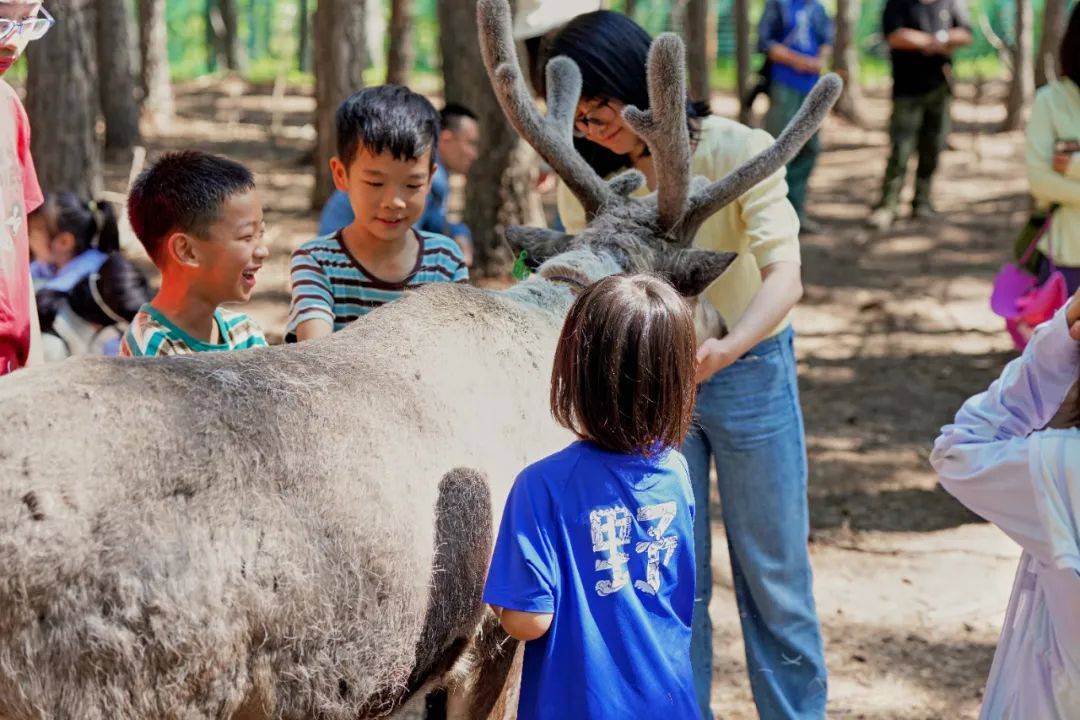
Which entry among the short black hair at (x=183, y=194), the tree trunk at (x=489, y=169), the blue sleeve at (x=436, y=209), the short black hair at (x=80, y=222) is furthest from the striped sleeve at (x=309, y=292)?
the tree trunk at (x=489, y=169)

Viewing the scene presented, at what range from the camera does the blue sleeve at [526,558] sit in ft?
7.33

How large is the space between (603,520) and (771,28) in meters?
9.40

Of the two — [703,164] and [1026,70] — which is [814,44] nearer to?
[1026,70]

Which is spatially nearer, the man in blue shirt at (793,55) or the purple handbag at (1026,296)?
the purple handbag at (1026,296)

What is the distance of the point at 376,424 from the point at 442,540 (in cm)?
28

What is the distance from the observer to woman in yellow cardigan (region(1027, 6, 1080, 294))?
521cm

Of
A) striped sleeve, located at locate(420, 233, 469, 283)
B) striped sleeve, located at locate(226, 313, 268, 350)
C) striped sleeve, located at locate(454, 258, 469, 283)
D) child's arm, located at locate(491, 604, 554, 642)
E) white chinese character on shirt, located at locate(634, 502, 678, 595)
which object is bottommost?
child's arm, located at locate(491, 604, 554, 642)

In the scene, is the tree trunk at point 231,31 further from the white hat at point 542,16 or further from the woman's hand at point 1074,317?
the woman's hand at point 1074,317

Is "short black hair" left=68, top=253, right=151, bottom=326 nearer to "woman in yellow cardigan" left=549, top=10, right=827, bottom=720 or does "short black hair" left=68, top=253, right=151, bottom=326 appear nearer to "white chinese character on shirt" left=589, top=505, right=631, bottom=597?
"woman in yellow cardigan" left=549, top=10, right=827, bottom=720

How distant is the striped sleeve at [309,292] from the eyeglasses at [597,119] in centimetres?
91

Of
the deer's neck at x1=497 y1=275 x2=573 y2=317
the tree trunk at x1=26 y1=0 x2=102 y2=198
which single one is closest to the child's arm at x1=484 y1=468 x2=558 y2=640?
the deer's neck at x1=497 y1=275 x2=573 y2=317

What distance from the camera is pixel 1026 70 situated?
45.8 ft

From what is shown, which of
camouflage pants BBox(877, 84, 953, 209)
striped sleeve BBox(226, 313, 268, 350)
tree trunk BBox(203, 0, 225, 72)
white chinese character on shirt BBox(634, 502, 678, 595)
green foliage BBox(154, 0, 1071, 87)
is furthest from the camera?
tree trunk BBox(203, 0, 225, 72)

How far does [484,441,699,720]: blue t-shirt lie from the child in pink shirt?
55.8 inches
